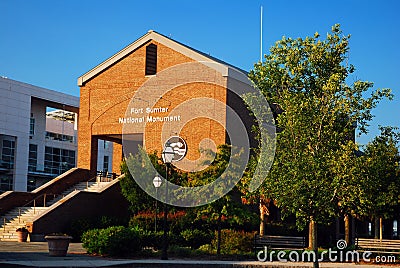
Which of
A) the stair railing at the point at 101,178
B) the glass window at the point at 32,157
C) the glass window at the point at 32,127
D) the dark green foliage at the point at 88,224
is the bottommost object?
the dark green foliage at the point at 88,224

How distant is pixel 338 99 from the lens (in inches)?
1023

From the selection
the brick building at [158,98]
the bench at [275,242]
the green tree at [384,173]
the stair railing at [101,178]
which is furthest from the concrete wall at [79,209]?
the green tree at [384,173]

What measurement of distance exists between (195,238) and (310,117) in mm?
12094

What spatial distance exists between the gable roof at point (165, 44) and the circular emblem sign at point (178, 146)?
16.7 feet

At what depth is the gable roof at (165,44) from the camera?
1592 inches

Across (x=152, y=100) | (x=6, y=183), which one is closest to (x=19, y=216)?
(x=152, y=100)

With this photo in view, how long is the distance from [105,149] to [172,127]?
3757 centimetres

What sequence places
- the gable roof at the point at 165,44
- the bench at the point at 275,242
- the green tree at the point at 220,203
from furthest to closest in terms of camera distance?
the gable roof at the point at 165,44 < the green tree at the point at 220,203 < the bench at the point at 275,242

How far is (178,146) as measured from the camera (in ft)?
135

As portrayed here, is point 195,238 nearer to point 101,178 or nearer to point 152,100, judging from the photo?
point 152,100

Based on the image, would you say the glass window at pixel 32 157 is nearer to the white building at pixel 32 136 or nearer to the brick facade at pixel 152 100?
the white building at pixel 32 136

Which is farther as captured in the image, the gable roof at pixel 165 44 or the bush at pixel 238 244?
the gable roof at pixel 165 44

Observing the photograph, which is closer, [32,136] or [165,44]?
[165,44]

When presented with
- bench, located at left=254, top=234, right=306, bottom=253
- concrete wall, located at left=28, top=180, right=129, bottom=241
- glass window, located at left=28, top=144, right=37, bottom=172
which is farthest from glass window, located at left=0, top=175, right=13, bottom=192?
bench, located at left=254, top=234, right=306, bottom=253
